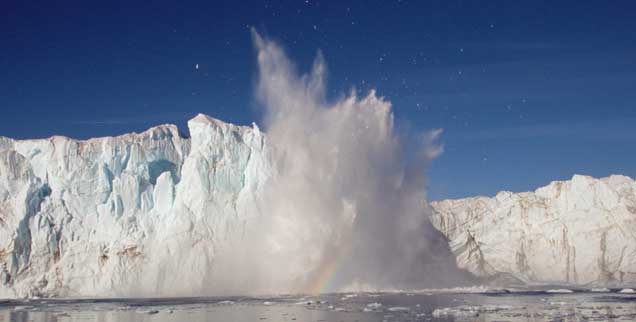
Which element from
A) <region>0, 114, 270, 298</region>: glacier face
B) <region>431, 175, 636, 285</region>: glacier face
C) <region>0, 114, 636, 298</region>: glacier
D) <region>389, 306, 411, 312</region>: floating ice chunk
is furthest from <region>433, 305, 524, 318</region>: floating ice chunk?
<region>431, 175, 636, 285</region>: glacier face

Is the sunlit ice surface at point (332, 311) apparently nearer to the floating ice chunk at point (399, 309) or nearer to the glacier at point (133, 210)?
the floating ice chunk at point (399, 309)

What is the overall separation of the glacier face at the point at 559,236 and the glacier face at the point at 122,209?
1022 inches

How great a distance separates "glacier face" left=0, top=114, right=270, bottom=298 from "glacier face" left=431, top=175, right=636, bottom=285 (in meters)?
26.0

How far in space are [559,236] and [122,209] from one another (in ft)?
148

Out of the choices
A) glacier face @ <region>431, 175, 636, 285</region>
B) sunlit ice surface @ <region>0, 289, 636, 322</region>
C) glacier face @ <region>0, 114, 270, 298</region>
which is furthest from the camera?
glacier face @ <region>431, 175, 636, 285</region>

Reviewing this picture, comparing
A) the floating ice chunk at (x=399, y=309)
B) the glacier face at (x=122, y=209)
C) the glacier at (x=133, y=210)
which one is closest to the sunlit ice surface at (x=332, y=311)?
the floating ice chunk at (x=399, y=309)

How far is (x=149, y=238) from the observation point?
5388 centimetres

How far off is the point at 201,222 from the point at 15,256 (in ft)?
45.2

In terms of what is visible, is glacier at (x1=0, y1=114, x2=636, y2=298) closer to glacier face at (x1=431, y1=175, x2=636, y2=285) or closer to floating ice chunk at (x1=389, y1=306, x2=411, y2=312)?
floating ice chunk at (x1=389, y1=306, x2=411, y2=312)

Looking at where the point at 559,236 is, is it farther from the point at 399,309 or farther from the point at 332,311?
the point at 332,311

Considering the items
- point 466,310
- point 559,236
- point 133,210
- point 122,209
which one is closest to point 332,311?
point 466,310

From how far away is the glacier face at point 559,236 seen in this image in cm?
7075

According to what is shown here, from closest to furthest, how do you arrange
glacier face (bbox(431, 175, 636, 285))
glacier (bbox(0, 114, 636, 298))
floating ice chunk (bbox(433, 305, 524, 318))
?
1. floating ice chunk (bbox(433, 305, 524, 318))
2. glacier (bbox(0, 114, 636, 298))
3. glacier face (bbox(431, 175, 636, 285))

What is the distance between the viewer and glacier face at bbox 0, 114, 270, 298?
172ft
